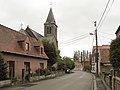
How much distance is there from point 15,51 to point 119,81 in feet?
74.0

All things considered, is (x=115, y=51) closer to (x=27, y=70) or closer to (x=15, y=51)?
(x=15, y=51)

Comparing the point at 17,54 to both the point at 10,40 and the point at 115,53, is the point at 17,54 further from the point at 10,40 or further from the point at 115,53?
the point at 115,53

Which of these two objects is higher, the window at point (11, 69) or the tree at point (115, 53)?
the tree at point (115, 53)

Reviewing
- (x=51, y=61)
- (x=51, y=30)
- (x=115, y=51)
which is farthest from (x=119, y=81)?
(x=51, y=30)

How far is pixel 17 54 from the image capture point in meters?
34.0

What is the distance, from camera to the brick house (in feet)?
104

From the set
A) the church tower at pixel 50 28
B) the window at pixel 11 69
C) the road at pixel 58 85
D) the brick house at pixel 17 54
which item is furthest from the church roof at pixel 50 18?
the window at pixel 11 69

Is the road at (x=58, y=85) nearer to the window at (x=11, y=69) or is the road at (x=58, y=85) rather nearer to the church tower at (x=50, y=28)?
the window at (x=11, y=69)

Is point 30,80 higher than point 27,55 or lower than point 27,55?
lower

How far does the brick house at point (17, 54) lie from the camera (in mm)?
31672

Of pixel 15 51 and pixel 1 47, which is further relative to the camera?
pixel 15 51

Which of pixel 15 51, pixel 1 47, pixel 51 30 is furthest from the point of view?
pixel 51 30

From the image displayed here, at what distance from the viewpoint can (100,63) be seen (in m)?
63.2

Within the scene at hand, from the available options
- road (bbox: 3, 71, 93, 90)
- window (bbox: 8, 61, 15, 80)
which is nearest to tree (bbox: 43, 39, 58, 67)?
road (bbox: 3, 71, 93, 90)
